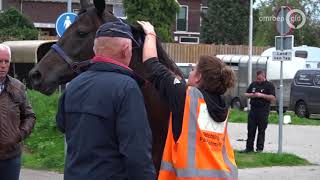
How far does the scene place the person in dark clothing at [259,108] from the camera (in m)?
15.0

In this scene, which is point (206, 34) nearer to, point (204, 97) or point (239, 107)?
point (239, 107)

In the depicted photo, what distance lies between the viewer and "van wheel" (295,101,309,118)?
27.8m

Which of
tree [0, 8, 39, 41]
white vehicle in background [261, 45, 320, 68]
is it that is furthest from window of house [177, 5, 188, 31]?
white vehicle in background [261, 45, 320, 68]

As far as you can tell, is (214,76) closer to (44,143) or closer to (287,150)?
(44,143)

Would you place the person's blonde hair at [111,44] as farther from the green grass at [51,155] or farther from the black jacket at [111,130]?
the green grass at [51,155]

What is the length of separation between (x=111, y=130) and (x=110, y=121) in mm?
51

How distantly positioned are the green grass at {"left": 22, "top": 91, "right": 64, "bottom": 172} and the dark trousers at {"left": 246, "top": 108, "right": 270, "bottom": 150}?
420 cm

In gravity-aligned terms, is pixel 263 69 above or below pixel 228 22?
below

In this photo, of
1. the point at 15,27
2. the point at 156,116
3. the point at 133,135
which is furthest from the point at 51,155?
the point at 15,27

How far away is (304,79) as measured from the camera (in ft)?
90.9

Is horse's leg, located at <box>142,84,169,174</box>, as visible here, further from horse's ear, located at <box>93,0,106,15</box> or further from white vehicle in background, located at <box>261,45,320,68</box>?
white vehicle in background, located at <box>261,45,320,68</box>

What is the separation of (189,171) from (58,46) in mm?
1462

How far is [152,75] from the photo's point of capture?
14.7ft

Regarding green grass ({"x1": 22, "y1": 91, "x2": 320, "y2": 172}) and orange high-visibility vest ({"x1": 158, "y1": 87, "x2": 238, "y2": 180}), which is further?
green grass ({"x1": 22, "y1": 91, "x2": 320, "y2": 172})
